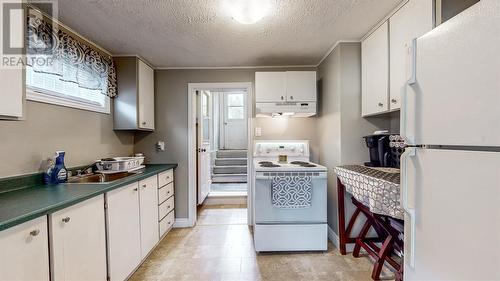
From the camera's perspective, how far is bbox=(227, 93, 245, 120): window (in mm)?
7211

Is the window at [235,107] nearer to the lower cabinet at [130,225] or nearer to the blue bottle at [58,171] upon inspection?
the lower cabinet at [130,225]

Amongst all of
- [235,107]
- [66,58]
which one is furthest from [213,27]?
[235,107]

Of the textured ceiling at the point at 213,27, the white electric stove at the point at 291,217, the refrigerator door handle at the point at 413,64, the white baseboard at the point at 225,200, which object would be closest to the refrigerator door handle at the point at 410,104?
the refrigerator door handle at the point at 413,64

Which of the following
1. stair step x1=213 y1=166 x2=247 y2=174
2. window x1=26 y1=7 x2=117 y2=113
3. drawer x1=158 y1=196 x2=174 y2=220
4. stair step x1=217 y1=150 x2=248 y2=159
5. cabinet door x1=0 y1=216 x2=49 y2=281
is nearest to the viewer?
cabinet door x1=0 y1=216 x2=49 y2=281

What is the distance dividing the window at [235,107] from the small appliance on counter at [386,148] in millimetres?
5266

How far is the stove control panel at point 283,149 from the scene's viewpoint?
3.15 metres

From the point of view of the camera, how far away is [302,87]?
2859 millimetres

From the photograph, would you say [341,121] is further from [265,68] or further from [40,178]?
[40,178]

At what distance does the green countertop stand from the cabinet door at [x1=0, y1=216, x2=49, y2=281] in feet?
0.16

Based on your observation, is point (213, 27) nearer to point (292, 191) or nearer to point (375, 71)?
point (375, 71)

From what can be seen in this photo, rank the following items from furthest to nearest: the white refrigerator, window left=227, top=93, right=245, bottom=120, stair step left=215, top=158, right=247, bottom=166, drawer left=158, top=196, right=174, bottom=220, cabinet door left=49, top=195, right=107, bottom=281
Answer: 1. window left=227, top=93, right=245, bottom=120
2. stair step left=215, top=158, right=247, bottom=166
3. drawer left=158, top=196, right=174, bottom=220
4. cabinet door left=49, top=195, right=107, bottom=281
5. the white refrigerator

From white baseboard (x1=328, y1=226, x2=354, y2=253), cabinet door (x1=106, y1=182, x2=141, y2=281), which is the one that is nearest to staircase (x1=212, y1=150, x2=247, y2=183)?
white baseboard (x1=328, y1=226, x2=354, y2=253)

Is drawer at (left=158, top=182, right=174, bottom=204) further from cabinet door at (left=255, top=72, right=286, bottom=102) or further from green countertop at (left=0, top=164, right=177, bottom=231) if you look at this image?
cabinet door at (left=255, top=72, right=286, bottom=102)

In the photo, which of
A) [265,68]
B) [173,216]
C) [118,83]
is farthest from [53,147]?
[265,68]
